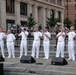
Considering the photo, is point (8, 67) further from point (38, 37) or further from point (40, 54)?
point (40, 54)

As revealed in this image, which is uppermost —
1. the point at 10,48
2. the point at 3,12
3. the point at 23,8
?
the point at 23,8

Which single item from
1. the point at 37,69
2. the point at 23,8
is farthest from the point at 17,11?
the point at 37,69

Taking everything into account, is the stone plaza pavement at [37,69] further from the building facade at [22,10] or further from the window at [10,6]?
the window at [10,6]

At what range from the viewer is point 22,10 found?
5459 centimetres

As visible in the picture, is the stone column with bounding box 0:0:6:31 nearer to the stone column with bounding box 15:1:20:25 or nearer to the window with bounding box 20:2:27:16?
the stone column with bounding box 15:1:20:25

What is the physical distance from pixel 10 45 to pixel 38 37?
2.17 m

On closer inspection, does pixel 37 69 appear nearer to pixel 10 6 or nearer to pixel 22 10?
pixel 10 6

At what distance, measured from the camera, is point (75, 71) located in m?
12.3

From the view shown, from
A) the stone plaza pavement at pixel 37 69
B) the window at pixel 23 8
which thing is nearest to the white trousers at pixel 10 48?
the stone plaza pavement at pixel 37 69

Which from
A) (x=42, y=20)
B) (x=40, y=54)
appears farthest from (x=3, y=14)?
(x=40, y=54)

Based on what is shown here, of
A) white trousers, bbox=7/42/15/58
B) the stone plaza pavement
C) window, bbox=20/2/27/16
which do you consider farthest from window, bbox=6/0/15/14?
the stone plaza pavement

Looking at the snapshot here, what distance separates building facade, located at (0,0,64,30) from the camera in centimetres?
4744

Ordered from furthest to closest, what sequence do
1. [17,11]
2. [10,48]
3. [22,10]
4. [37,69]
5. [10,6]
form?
[22,10]
[17,11]
[10,6]
[10,48]
[37,69]

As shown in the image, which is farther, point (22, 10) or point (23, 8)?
point (23, 8)
